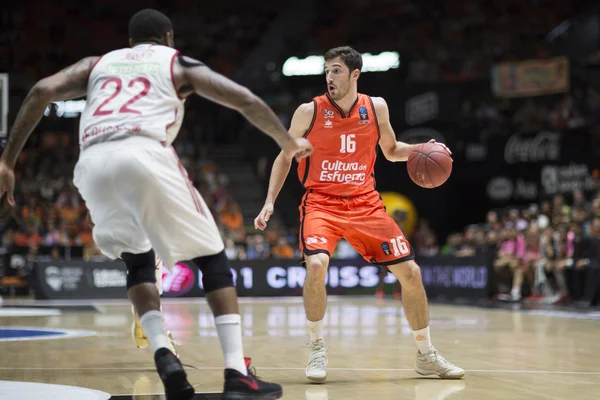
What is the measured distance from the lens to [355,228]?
5.63 m

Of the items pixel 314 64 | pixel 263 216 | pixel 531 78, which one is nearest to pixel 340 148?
pixel 263 216

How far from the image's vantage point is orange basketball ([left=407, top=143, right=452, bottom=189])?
5777mm

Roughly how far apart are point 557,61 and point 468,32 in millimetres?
6105

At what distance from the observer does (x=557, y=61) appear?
20.9 meters

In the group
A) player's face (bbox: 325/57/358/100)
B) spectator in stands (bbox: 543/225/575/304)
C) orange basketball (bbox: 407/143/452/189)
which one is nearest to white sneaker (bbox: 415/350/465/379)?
orange basketball (bbox: 407/143/452/189)

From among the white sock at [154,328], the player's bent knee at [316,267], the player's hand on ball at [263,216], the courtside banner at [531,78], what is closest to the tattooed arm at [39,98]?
the white sock at [154,328]

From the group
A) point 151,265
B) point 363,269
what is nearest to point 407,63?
point 363,269

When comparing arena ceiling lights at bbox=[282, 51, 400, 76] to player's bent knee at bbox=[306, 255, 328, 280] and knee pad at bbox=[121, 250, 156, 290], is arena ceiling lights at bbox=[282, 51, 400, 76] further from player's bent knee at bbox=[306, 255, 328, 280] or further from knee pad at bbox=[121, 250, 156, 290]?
knee pad at bbox=[121, 250, 156, 290]

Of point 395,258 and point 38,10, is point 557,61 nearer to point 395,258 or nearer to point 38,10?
point 38,10

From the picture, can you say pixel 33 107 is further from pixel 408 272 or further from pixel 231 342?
pixel 408 272

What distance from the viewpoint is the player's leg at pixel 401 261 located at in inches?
218

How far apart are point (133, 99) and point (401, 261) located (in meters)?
2.29

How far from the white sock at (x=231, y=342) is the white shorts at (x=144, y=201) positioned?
32cm

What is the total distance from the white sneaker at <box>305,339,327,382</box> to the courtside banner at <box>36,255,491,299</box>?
11.1 m
